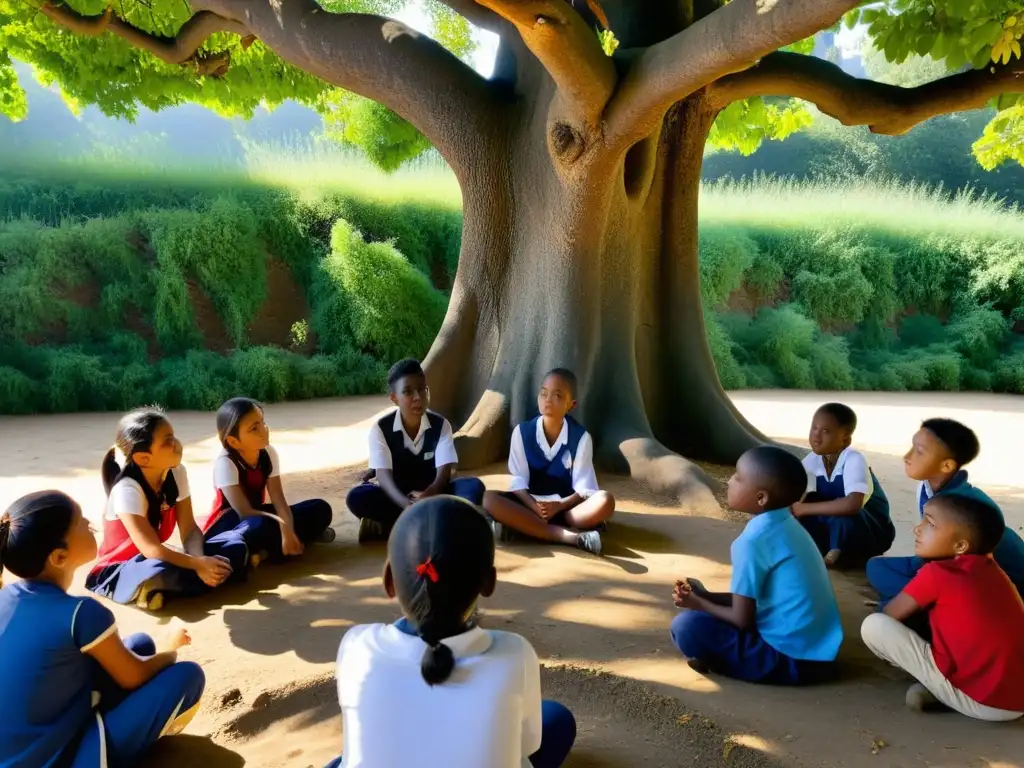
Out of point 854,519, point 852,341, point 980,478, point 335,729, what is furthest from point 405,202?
point 335,729

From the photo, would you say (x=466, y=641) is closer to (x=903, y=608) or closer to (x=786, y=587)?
(x=786, y=587)

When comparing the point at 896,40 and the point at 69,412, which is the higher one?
the point at 896,40

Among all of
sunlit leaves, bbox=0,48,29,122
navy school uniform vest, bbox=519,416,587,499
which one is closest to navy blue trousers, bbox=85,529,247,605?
navy school uniform vest, bbox=519,416,587,499

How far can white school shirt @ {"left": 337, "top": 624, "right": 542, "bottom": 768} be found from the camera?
1.54 metres

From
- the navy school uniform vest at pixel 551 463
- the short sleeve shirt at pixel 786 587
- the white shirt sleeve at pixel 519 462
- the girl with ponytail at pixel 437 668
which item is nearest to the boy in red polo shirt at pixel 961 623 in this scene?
the short sleeve shirt at pixel 786 587

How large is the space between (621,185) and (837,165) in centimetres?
2273

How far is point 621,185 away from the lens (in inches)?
228

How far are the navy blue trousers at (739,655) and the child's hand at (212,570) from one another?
182 cm

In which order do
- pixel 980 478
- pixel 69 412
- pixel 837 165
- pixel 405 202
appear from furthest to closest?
pixel 837 165
pixel 405 202
pixel 69 412
pixel 980 478

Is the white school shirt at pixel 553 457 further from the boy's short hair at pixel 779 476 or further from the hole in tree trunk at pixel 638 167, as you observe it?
the hole in tree trunk at pixel 638 167

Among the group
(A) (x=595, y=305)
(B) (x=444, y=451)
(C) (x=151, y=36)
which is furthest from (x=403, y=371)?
(C) (x=151, y=36)

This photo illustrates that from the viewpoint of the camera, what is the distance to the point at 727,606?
277 centimetres

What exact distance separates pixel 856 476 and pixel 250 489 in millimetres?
2856

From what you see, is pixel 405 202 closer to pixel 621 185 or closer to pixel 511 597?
pixel 621 185
